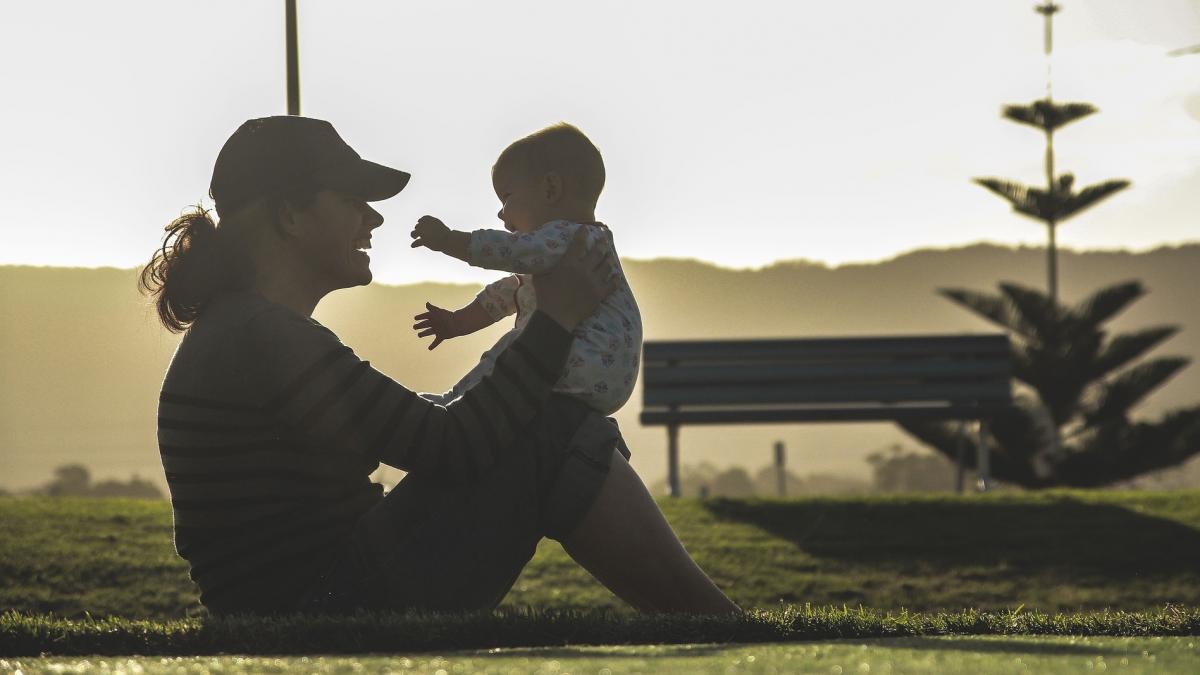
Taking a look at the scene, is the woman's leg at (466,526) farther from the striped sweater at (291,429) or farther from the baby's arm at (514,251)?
the baby's arm at (514,251)

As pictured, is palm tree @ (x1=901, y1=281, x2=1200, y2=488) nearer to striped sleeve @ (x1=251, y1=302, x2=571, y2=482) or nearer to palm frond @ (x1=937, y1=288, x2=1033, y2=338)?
palm frond @ (x1=937, y1=288, x2=1033, y2=338)

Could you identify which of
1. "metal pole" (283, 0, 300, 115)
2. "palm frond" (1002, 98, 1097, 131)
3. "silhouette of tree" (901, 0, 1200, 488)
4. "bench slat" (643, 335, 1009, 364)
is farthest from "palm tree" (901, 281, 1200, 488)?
"metal pole" (283, 0, 300, 115)

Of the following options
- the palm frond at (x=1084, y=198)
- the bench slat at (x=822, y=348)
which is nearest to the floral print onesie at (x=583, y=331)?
the bench slat at (x=822, y=348)

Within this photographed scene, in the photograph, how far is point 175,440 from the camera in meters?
2.97

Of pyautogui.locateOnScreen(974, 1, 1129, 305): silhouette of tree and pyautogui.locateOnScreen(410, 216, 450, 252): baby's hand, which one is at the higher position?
pyautogui.locateOnScreen(974, 1, 1129, 305): silhouette of tree

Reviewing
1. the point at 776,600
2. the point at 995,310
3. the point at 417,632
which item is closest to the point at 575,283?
the point at 417,632

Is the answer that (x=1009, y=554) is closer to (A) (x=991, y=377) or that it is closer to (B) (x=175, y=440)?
(A) (x=991, y=377)

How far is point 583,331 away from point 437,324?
0.80m

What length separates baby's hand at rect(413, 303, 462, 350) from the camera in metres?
4.01

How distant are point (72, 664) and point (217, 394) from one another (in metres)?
0.68

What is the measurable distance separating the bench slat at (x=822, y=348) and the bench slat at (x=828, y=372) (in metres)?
0.07

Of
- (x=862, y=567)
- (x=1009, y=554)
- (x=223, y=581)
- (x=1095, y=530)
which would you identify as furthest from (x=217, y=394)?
(x=1095, y=530)

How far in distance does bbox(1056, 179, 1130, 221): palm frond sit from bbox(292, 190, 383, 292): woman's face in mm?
21650

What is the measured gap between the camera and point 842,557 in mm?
7250
